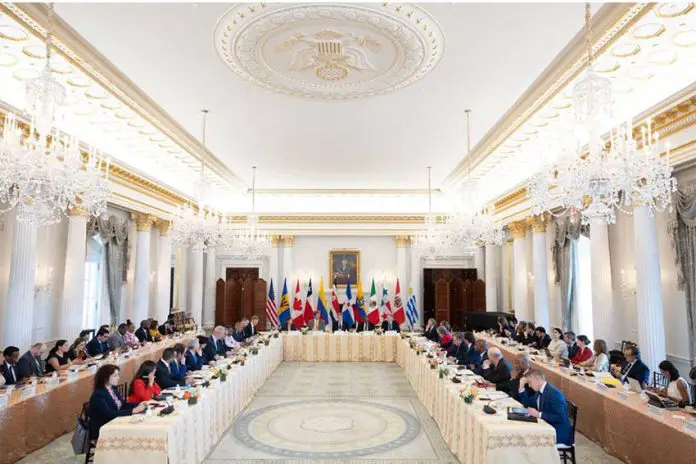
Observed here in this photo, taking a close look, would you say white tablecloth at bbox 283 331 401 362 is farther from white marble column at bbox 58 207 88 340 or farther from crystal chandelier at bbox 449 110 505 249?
white marble column at bbox 58 207 88 340

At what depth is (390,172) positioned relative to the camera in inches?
520

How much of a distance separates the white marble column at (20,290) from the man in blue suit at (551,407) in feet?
26.1

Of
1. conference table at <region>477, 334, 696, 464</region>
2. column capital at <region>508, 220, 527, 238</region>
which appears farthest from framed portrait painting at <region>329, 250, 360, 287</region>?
conference table at <region>477, 334, 696, 464</region>

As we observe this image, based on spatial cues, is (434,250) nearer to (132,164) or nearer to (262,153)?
(262,153)

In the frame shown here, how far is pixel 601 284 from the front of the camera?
364 inches

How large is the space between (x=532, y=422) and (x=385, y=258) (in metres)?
14.1

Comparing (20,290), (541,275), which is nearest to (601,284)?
(541,275)

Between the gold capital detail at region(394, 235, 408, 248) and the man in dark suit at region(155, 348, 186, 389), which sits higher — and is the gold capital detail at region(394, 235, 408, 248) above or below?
above

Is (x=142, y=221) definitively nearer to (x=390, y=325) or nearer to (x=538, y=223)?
(x=390, y=325)

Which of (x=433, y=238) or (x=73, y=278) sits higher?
(x=433, y=238)

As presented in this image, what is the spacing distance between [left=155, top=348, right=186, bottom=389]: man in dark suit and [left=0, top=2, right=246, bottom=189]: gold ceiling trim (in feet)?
13.1

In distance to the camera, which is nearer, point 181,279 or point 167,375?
point 167,375

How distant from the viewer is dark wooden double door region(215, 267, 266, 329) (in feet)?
59.4

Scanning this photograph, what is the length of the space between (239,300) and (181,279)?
91.8 inches
